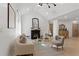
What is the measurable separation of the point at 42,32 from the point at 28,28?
2.03 feet

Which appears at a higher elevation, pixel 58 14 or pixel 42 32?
pixel 58 14

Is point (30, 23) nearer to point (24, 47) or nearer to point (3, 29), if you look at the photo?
point (24, 47)

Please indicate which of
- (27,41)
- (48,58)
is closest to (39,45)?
(27,41)

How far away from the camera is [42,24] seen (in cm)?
451

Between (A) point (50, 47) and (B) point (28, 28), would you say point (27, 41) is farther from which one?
(A) point (50, 47)

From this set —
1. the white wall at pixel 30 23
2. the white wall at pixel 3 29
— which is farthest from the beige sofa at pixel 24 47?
the white wall at pixel 3 29

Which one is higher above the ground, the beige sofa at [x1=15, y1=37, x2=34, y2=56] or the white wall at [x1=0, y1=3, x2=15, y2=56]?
the white wall at [x1=0, y1=3, x2=15, y2=56]

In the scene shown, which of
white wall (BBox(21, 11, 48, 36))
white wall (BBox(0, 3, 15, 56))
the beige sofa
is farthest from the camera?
white wall (BBox(21, 11, 48, 36))

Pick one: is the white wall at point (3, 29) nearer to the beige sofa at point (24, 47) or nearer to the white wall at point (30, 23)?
the beige sofa at point (24, 47)

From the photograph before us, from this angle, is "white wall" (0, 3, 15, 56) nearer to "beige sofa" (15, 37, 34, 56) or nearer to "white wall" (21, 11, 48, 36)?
"beige sofa" (15, 37, 34, 56)

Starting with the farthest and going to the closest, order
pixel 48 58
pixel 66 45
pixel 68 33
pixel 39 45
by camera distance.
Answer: pixel 66 45
pixel 39 45
pixel 68 33
pixel 48 58

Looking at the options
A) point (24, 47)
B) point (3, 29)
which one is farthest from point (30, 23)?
point (3, 29)

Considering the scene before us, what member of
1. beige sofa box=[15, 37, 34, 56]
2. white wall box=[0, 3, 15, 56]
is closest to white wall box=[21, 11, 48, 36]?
beige sofa box=[15, 37, 34, 56]

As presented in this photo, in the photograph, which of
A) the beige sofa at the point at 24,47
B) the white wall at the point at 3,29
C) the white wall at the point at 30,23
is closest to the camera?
the white wall at the point at 3,29
